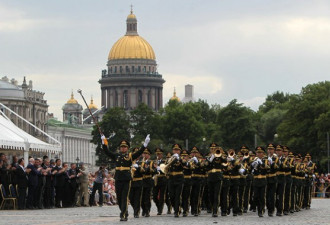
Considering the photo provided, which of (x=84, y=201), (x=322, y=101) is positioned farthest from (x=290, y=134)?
(x=84, y=201)

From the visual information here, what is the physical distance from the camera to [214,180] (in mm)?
35500

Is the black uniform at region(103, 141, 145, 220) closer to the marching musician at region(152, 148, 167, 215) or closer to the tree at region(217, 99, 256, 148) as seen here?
the marching musician at region(152, 148, 167, 215)

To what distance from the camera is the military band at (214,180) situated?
35.5 metres

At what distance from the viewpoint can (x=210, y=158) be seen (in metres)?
35.5

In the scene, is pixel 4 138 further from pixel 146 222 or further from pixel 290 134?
pixel 290 134

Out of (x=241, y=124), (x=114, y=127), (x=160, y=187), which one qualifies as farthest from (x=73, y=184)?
(x=114, y=127)

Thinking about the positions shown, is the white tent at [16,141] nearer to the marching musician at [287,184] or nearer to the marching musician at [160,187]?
the marching musician at [160,187]

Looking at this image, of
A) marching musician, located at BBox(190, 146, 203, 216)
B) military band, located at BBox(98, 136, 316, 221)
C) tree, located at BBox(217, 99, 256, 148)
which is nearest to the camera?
military band, located at BBox(98, 136, 316, 221)

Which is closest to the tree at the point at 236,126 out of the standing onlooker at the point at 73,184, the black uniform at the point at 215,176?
the standing onlooker at the point at 73,184

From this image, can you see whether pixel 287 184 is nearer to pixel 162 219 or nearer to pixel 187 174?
pixel 187 174

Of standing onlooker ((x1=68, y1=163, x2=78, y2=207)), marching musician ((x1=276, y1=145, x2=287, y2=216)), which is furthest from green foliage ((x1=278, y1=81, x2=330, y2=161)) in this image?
marching musician ((x1=276, y1=145, x2=287, y2=216))

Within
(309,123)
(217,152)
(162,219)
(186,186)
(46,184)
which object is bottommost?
(162,219)

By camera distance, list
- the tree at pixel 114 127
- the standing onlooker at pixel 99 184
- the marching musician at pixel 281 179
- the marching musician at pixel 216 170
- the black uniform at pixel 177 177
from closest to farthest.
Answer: the marching musician at pixel 216 170 < the black uniform at pixel 177 177 < the marching musician at pixel 281 179 < the standing onlooker at pixel 99 184 < the tree at pixel 114 127

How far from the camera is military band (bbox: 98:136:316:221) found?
3550 cm
